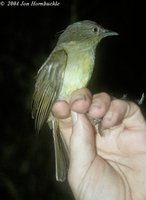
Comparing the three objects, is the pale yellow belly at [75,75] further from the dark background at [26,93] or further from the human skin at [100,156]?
the dark background at [26,93]

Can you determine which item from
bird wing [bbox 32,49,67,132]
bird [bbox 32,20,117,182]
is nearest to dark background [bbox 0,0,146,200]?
bird [bbox 32,20,117,182]

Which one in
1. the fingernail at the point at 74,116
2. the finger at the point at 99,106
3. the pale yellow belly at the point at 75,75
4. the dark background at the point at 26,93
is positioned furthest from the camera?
the dark background at the point at 26,93

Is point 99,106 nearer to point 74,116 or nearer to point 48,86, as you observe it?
point 74,116

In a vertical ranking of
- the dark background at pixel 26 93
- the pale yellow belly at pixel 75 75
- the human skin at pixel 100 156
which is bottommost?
the dark background at pixel 26 93

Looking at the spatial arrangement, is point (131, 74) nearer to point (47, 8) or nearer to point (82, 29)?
point (47, 8)

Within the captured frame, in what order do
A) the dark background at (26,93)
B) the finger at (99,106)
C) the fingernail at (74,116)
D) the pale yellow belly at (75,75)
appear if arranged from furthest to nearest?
the dark background at (26,93) → the pale yellow belly at (75,75) → the fingernail at (74,116) → the finger at (99,106)

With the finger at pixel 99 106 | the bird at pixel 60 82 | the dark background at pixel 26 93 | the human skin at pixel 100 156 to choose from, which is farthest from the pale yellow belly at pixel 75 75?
the dark background at pixel 26 93

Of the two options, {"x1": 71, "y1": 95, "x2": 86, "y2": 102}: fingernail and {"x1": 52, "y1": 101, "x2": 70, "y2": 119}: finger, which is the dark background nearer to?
{"x1": 52, "y1": 101, "x2": 70, "y2": 119}: finger

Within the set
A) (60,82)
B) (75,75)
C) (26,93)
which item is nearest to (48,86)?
(60,82)
